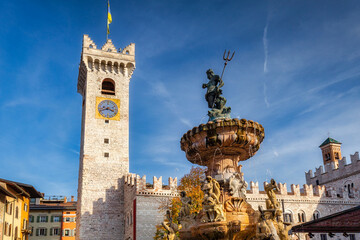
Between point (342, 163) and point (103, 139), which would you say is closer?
point (103, 139)

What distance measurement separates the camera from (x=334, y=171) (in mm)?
45062

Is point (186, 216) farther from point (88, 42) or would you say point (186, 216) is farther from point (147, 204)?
point (88, 42)

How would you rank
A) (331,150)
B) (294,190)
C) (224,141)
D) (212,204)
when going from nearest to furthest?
(212,204) → (224,141) → (294,190) → (331,150)

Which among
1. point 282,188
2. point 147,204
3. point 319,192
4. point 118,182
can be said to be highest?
point 118,182

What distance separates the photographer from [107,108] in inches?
1623

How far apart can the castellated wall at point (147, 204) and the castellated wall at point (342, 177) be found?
62.2ft

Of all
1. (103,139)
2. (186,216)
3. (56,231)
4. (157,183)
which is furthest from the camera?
(56,231)

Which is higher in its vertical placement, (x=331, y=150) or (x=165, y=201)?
(x=331, y=150)

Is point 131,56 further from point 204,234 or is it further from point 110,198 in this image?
point 204,234

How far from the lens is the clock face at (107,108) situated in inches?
1612

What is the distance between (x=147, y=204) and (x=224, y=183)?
849 inches

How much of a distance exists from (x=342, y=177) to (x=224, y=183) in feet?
121

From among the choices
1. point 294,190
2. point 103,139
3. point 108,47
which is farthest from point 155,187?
point 108,47

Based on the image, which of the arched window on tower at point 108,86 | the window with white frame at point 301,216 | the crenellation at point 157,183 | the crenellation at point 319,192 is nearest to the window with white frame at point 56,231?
the arched window on tower at point 108,86
